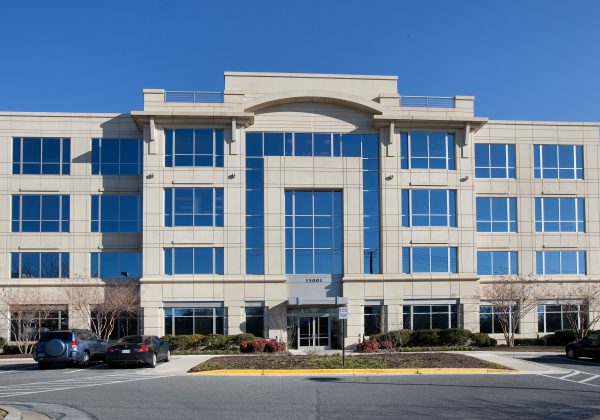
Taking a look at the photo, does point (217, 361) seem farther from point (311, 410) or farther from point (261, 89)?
point (261, 89)

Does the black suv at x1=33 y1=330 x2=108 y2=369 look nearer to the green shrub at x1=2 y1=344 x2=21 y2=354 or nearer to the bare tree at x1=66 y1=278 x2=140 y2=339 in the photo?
the bare tree at x1=66 y1=278 x2=140 y2=339

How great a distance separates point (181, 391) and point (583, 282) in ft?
99.2

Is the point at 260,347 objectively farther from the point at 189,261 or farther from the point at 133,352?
the point at 133,352

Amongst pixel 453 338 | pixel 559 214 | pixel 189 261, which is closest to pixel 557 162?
pixel 559 214

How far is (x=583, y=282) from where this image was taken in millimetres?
40625

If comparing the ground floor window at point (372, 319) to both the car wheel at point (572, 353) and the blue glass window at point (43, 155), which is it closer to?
the car wheel at point (572, 353)

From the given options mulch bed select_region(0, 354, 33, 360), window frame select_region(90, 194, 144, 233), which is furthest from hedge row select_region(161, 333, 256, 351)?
window frame select_region(90, 194, 144, 233)

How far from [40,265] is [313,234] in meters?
15.7

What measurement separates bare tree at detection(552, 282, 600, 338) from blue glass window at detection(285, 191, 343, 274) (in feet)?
43.5

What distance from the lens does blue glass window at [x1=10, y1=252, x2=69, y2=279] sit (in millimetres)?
39219

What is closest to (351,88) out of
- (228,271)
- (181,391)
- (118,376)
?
(228,271)

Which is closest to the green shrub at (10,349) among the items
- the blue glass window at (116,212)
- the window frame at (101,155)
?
the blue glass window at (116,212)

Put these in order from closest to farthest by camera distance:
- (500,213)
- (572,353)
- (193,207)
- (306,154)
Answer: (572,353) → (193,207) → (306,154) → (500,213)

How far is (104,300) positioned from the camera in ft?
125
